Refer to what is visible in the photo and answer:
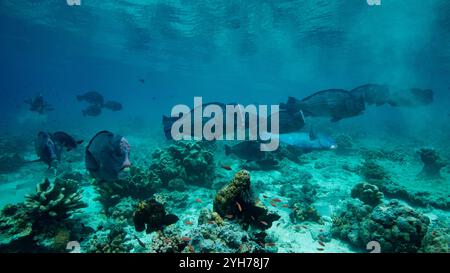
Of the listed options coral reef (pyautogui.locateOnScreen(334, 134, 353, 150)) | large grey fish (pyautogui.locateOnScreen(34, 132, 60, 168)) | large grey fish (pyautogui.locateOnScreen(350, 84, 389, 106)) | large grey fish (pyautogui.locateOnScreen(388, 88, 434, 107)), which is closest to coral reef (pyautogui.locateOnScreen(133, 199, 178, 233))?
large grey fish (pyautogui.locateOnScreen(34, 132, 60, 168))

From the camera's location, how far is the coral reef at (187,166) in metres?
8.19

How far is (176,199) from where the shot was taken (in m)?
7.19

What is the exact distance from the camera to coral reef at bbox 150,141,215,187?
819 centimetres

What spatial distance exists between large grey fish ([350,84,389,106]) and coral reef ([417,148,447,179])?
3.21 m

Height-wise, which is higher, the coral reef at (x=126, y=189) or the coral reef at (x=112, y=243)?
the coral reef at (x=126, y=189)

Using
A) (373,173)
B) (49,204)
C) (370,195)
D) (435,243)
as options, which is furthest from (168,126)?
(373,173)

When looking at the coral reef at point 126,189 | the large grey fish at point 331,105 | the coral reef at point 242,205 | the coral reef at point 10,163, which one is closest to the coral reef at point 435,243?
the coral reef at point 242,205

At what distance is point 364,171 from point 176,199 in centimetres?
716

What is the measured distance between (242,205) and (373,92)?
6.82 m

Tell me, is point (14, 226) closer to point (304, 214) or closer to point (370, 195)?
point (304, 214)

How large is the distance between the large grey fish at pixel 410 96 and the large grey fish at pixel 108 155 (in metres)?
10.1

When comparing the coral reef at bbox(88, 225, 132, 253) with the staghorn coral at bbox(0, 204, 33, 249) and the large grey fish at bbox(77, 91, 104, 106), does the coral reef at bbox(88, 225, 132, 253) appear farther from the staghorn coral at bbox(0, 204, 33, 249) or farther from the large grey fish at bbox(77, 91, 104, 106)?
the large grey fish at bbox(77, 91, 104, 106)

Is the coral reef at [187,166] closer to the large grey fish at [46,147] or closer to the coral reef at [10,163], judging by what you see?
the large grey fish at [46,147]

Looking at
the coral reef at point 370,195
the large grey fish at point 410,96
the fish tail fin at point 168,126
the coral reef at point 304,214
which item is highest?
the large grey fish at point 410,96
